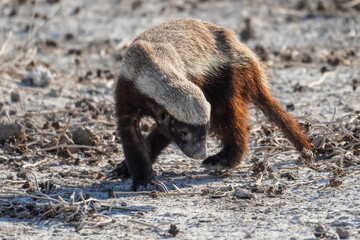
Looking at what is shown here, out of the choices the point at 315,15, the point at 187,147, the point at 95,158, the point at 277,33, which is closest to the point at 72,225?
the point at 187,147

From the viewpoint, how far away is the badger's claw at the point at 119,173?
5965 mm

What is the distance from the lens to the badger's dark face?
4.99 meters

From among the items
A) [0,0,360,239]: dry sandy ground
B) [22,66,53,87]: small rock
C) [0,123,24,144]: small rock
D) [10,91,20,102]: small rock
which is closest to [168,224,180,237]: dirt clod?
[0,0,360,239]: dry sandy ground

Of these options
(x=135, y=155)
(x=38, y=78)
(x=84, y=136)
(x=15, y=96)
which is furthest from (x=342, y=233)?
(x=38, y=78)

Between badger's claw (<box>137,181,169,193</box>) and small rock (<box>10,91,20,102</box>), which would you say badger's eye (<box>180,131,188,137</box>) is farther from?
small rock (<box>10,91,20,102</box>)

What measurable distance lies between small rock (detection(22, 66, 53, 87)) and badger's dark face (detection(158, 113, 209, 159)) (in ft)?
12.7

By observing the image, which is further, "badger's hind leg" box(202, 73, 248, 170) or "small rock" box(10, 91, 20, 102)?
"small rock" box(10, 91, 20, 102)

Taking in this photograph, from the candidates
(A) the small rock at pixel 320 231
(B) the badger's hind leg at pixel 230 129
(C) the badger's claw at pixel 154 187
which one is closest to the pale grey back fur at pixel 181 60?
(B) the badger's hind leg at pixel 230 129

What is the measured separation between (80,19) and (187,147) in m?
7.84

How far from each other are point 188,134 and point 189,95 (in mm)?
306

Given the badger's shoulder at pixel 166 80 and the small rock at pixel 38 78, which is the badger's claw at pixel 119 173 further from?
the small rock at pixel 38 78

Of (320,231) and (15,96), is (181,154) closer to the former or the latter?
(15,96)

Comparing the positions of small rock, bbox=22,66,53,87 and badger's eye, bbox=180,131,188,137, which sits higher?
badger's eye, bbox=180,131,188,137

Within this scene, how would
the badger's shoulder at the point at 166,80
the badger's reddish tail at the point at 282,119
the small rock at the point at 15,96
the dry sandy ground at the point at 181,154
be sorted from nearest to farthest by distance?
the dry sandy ground at the point at 181,154
the badger's shoulder at the point at 166,80
the badger's reddish tail at the point at 282,119
the small rock at the point at 15,96
